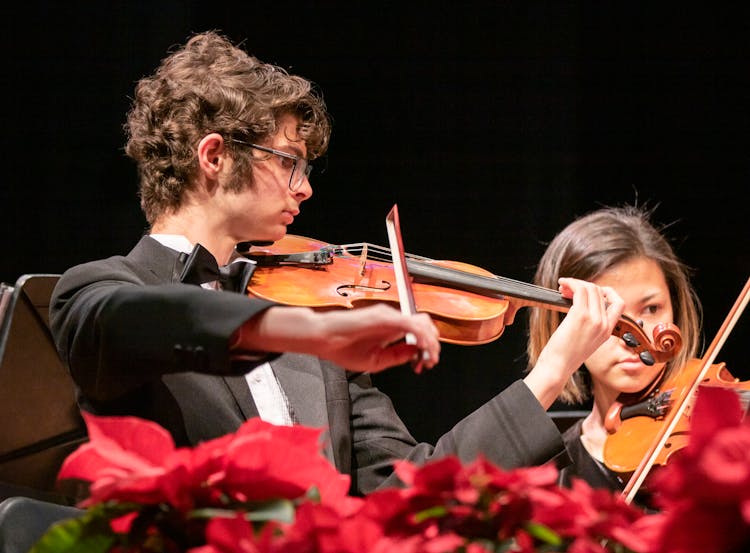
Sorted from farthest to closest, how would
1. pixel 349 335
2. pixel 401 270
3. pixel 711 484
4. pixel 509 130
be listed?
pixel 509 130, pixel 401 270, pixel 349 335, pixel 711 484

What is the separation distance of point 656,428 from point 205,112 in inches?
37.7

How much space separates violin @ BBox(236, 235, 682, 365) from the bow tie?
0.06 feet

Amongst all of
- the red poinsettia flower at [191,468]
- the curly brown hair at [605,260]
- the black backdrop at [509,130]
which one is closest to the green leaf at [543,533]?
the red poinsettia flower at [191,468]

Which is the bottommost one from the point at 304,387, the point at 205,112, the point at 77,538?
the point at 304,387

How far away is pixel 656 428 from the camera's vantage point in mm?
1692

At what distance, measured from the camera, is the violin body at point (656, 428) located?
64.1 inches

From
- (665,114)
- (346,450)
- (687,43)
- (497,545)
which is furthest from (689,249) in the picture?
(497,545)

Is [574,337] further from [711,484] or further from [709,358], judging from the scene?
[711,484]

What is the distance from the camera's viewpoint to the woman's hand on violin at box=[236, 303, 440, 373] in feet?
2.34

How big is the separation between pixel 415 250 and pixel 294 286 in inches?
44.6

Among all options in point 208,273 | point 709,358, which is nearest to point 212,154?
point 208,273

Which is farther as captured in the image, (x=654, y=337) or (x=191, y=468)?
(x=654, y=337)

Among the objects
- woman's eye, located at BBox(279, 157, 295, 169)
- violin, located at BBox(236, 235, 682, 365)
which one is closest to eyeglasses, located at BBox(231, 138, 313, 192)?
woman's eye, located at BBox(279, 157, 295, 169)

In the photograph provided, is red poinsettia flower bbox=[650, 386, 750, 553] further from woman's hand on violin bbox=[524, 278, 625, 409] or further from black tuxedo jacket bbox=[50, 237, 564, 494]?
woman's hand on violin bbox=[524, 278, 625, 409]
